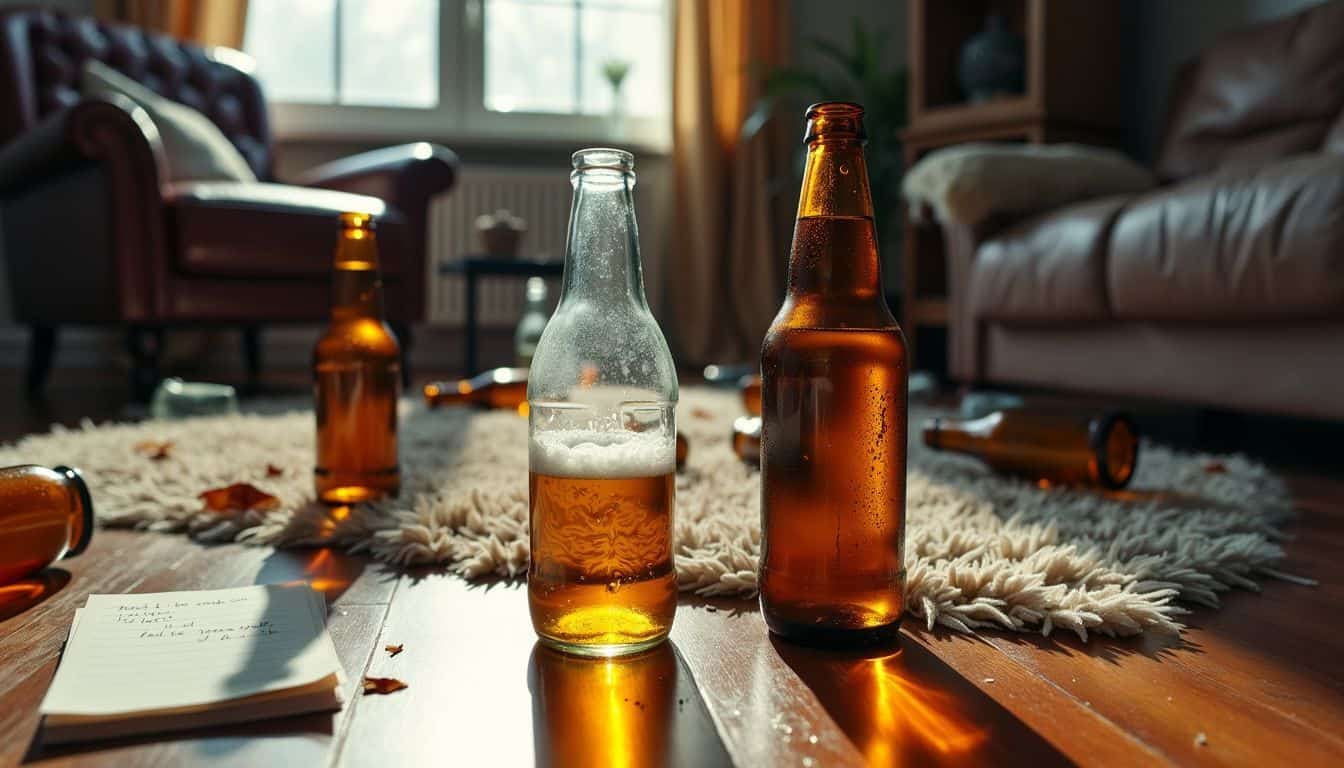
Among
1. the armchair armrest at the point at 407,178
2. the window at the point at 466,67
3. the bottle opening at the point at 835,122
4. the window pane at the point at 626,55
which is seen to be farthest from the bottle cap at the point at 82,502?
the window pane at the point at 626,55

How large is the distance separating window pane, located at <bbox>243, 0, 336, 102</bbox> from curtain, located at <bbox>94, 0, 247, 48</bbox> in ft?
0.88

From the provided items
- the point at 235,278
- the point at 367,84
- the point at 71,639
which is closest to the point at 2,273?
the point at 367,84

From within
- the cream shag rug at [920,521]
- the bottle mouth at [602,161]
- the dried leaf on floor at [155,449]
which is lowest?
the cream shag rug at [920,521]

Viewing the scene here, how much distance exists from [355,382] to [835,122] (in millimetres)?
646

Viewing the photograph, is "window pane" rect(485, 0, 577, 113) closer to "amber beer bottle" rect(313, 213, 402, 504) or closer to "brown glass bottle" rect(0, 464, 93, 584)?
"amber beer bottle" rect(313, 213, 402, 504)

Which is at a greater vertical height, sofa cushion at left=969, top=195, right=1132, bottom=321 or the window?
the window

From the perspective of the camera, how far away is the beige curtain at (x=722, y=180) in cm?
394

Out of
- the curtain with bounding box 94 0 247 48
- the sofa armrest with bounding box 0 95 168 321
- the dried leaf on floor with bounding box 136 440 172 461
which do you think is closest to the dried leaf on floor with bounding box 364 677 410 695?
the dried leaf on floor with bounding box 136 440 172 461

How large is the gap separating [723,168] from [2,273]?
2.62 meters

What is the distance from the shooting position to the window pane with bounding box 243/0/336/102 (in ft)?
12.5

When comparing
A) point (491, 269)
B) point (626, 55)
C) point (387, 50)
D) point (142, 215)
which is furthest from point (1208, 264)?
point (387, 50)

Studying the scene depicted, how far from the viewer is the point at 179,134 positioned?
2.74 m

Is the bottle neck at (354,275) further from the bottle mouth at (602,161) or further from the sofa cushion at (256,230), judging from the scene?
the sofa cushion at (256,230)

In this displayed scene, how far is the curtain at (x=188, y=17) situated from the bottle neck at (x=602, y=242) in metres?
3.36
